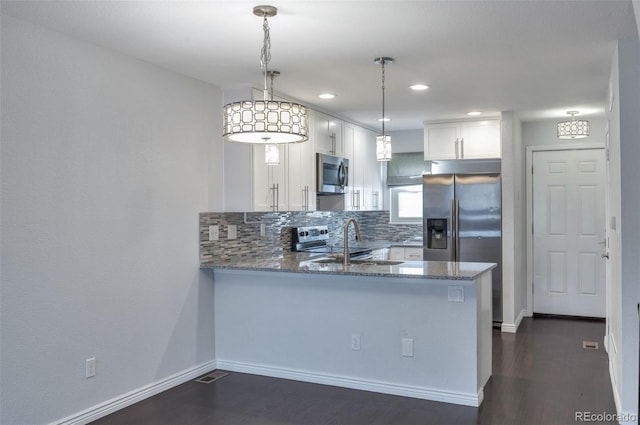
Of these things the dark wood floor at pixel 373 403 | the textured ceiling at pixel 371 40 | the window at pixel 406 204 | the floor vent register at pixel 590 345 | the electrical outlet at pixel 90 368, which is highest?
the textured ceiling at pixel 371 40

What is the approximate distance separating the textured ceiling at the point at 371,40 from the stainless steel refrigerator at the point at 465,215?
1.33 metres

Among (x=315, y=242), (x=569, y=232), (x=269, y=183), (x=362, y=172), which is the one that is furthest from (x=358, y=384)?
(x=569, y=232)

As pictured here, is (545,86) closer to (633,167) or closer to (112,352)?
(633,167)

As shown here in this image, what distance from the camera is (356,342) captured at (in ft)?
12.7

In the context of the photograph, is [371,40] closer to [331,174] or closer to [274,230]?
[331,174]

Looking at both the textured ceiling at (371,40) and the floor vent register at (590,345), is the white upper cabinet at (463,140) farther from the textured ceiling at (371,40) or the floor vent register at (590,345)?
the floor vent register at (590,345)

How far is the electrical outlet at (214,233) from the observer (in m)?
4.33

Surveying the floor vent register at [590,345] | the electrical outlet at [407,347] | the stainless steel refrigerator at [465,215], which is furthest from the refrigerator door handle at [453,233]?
the electrical outlet at [407,347]

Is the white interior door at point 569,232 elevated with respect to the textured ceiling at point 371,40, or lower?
lower

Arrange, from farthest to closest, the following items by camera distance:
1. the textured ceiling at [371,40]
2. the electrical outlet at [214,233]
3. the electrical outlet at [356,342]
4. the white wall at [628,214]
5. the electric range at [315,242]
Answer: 1. the electric range at [315,242]
2. the electrical outlet at [214,233]
3. the electrical outlet at [356,342]
4. the white wall at [628,214]
5. the textured ceiling at [371,40]

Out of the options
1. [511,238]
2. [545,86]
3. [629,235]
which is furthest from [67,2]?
[511,238]

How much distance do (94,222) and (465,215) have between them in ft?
12.8

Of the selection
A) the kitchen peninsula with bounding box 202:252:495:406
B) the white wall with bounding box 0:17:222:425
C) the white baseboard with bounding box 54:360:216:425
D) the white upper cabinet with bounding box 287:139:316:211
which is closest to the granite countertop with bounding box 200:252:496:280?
the kitchen peninsula with bounding box 202:252:495:406

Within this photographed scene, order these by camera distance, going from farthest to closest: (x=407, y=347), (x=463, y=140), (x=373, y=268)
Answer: (x=463, y=140)
(x=373, y=268)
(x=407, y=347)
